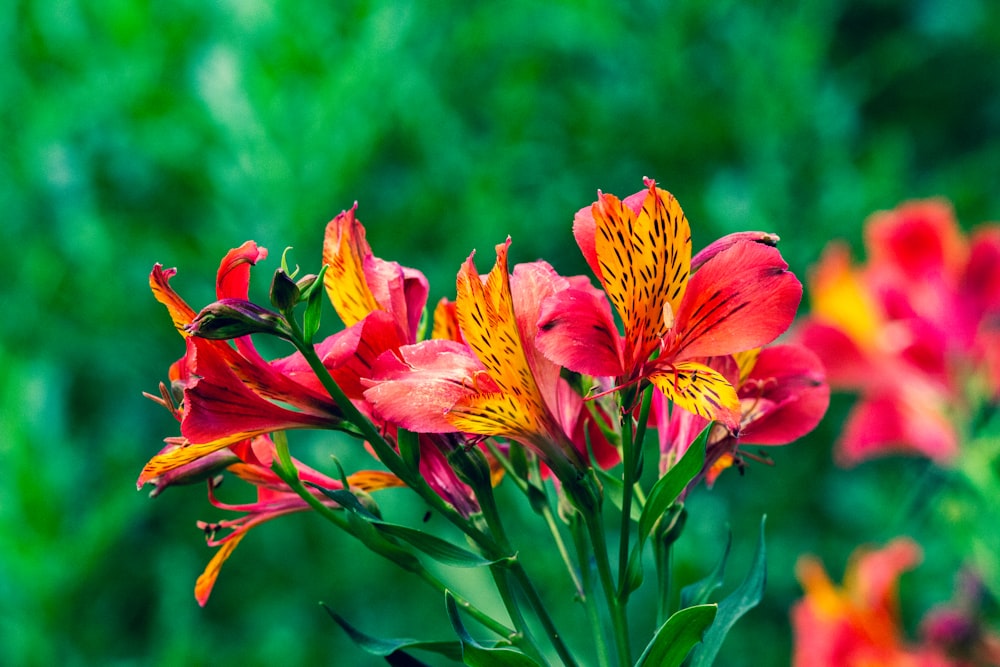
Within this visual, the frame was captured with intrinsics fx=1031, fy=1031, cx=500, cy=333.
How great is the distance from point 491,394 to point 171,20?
1.96m

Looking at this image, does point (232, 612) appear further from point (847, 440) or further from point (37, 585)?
point (847, 440)

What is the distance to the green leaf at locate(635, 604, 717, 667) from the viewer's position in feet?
1.00

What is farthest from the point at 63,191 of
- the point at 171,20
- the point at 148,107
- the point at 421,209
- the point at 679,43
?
the point at 679,43

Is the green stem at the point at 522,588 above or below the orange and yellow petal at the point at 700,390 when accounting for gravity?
below

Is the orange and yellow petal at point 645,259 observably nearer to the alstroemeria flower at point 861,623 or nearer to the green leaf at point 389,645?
the green leaf at point 389,645

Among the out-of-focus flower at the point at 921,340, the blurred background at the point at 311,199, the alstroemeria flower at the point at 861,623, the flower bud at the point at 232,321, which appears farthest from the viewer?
the blurred background at the point at 311,199

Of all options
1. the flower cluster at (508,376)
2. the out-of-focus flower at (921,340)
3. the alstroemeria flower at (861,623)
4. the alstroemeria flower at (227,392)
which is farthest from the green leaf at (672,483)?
the out-of-focus flower at (921,340)

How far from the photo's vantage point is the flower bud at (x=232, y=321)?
0.30 m

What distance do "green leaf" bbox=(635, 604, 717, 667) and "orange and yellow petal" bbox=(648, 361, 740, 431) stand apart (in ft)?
0.19

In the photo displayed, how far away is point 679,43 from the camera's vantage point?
178 centimetres

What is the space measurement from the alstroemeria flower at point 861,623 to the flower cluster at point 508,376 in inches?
17.4

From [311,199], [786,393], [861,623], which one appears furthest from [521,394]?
[311,199]

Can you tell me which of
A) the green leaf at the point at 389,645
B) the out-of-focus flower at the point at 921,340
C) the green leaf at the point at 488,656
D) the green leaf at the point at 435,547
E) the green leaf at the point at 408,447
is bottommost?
the green leaf at the point at 488,656

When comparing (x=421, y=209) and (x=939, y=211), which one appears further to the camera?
(x=421, y=209)
